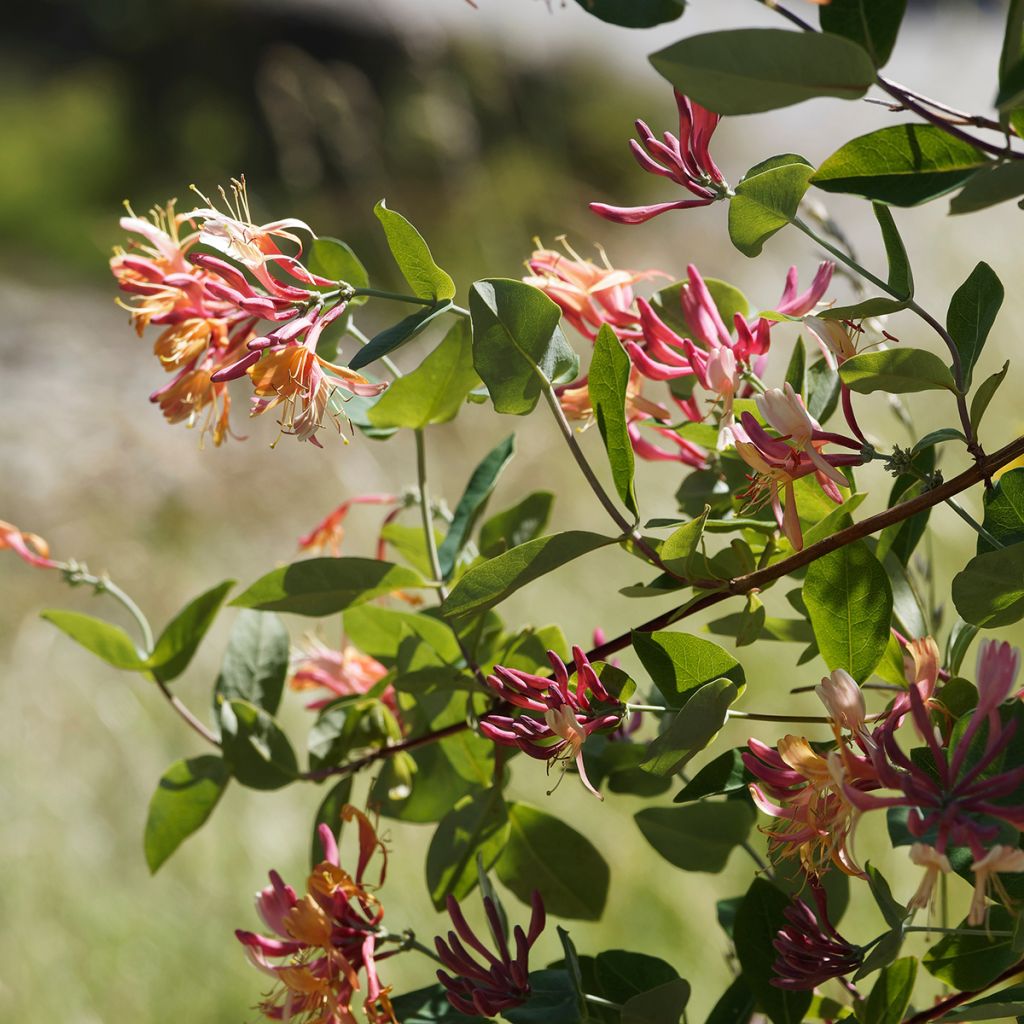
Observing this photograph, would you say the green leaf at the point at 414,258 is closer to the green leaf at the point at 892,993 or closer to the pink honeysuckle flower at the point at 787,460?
the pink honeysuckle flower at the point at 787,460

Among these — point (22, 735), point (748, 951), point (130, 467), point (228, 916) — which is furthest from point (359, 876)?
point (130, 467)

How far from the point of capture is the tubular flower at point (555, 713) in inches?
12.2

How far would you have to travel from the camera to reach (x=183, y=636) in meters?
0.50

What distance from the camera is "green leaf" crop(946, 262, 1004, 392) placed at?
330 mm

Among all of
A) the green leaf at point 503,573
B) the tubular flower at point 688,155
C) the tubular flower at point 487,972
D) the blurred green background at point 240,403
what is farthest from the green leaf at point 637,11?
the blurred green background at point 240,403

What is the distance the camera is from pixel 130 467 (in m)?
2.78

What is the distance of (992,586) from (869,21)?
14 centimetres

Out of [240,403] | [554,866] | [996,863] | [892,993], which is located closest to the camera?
[996,863]

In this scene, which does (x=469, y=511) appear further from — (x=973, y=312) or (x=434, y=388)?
(x=973, y=312)

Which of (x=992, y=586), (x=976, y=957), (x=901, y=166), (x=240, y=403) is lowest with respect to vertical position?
(x=976, y=957)

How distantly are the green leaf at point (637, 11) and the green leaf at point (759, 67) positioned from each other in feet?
0.15

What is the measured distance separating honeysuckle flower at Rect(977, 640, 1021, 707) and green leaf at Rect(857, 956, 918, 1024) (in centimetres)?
12

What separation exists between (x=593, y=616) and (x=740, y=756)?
142 cm

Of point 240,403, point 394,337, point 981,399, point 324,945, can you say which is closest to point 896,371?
point 981,399
